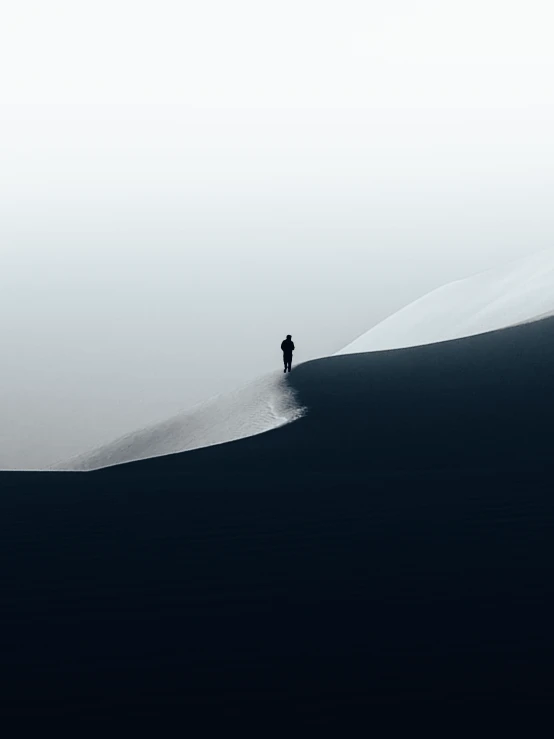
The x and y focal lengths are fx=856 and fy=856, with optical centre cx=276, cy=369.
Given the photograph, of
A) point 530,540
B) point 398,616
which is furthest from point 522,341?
point 398,616

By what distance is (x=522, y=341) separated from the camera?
2473 centimetres

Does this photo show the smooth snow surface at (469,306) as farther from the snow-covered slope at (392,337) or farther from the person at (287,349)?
the person at (287,349)

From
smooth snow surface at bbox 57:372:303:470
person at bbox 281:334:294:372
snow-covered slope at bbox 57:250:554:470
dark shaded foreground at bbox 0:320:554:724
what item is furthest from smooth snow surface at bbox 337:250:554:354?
dark shaded foreground at bbox 0:320:554:724

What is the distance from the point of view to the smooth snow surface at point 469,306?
4438 cm

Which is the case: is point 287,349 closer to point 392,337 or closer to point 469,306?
point 392,337

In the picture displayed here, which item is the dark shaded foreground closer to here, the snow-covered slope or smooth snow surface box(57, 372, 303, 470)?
smooth snow surface box(57, 372, 303, 470)

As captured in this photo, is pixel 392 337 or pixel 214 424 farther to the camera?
pixel 392 337

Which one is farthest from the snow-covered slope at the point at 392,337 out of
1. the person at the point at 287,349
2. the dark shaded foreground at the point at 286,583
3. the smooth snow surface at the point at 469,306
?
the dark shaded foreground at the point at 286,583

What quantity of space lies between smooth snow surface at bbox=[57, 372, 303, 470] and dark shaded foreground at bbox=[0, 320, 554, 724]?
13.8 ft

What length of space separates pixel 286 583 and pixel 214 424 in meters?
15.4

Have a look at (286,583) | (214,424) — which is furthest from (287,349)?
(286,583)

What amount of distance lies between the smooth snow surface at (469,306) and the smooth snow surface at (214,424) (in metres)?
18.9

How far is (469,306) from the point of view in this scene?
5588 centimetres

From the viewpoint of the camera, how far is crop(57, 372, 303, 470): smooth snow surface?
2116 centimetres
